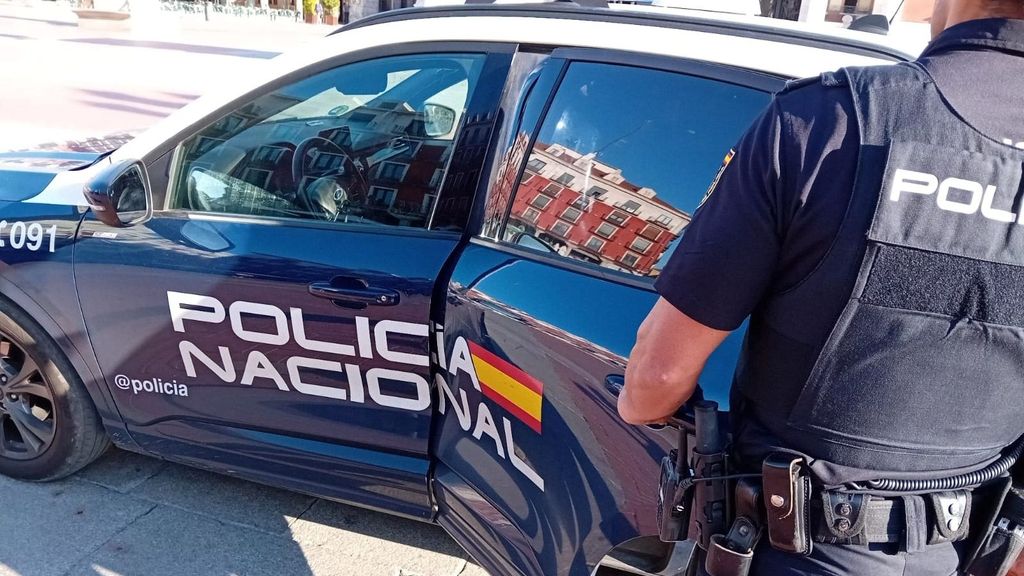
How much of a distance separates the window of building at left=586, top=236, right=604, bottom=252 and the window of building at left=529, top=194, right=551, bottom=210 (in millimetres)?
163

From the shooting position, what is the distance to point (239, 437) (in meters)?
2.55

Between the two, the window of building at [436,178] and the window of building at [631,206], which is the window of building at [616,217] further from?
the window of building at [436,178]

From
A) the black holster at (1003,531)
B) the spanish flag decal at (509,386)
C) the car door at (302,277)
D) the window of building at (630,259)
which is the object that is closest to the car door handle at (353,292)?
the car door at (302,277)

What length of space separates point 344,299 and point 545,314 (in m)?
0.64

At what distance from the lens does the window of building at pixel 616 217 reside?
1871 mm

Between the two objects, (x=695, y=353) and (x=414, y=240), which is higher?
(x=695, y=353)

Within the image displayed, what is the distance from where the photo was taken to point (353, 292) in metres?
2.21

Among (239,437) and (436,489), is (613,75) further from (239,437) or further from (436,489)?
(239,437)

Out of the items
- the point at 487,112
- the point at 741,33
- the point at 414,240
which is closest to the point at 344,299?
the point at 414,240

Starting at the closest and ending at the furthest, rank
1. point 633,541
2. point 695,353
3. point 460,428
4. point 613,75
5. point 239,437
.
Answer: point 695,353 → point 633,541 → point 613,75 → point 460,428 → point 239,437

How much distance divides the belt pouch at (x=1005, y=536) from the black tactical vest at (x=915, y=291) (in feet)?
0.57

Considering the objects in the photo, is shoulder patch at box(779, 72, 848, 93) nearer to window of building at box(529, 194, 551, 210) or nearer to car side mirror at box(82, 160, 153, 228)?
window of building at box(529, 194, 551, 210)

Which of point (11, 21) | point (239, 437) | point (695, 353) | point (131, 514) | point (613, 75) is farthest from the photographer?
point (11, 21)

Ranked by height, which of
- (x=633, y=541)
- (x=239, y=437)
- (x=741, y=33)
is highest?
(x=741, y=33)
